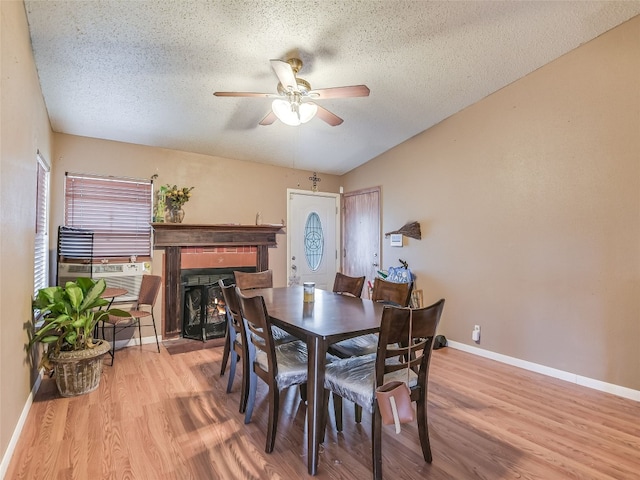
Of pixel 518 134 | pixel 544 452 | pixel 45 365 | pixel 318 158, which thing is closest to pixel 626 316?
pixel 544 452

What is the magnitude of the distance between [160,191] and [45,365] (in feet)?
7.14

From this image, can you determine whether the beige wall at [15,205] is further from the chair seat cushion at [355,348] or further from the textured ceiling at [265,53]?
the chair seat cushion at [355,348]

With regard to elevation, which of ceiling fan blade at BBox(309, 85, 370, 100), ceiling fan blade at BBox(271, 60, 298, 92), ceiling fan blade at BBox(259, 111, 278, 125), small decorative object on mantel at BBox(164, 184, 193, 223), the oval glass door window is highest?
ceiling fan blade at BBox(271, 60, 298, 92)

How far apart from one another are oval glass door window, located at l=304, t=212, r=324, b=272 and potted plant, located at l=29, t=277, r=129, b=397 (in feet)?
10.00

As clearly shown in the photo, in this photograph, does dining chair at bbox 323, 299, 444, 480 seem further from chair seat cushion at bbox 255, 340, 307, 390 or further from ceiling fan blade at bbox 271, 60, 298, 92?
ceiling fan blade at bbox 271, 60, 298, 92

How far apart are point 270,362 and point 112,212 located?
3017 mm

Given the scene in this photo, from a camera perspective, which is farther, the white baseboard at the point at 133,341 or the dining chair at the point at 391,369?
the white baseboard at the point at 133,341

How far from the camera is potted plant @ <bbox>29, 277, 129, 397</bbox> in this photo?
2.60 metres

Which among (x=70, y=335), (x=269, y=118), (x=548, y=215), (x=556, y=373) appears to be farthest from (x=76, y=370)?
(x=548, y=215)

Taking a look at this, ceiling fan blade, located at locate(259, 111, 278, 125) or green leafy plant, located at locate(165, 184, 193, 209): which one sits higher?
ceiling fan blade, located at locate(259, 111, 278, 125)

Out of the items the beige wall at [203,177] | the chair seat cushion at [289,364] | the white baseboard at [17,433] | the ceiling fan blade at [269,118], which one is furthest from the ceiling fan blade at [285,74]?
the white baseboard at [17,433]

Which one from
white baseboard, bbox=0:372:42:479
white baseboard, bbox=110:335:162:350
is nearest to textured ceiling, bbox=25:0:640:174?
white baseboard, bbox=110:335:162:350

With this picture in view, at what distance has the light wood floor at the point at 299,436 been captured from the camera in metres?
1.85

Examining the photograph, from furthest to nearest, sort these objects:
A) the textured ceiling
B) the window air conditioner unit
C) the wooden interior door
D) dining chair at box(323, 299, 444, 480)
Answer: the wooden interior door < the window air conditioner unit < the textured ceiling < dining chair at box(323, 299, 444, 480)
